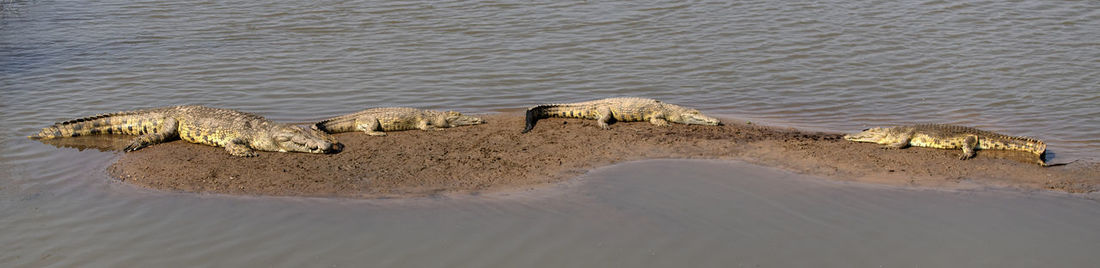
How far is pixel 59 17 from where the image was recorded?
15789 millimetres

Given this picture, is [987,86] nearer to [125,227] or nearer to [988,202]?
[988,202]

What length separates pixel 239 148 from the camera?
756 centimetres

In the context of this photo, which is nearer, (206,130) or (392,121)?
(206,130)

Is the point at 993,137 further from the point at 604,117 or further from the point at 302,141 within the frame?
the point at 302,141

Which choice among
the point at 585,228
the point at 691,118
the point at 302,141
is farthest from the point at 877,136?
the point at 302,141

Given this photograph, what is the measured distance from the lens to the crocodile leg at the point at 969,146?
7.50 meters

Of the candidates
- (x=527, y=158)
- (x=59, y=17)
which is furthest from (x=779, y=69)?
(x=59, y=17)

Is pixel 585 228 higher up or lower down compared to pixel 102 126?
lower down

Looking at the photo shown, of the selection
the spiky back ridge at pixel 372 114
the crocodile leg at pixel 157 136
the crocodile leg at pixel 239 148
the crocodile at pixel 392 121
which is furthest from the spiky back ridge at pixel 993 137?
the crocodile leg at pixel 157 136

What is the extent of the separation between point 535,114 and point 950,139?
4101 millimetres

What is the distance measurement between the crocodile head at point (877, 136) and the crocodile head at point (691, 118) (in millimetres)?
1401

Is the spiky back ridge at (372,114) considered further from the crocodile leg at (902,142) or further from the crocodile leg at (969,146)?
the crocodile leg at (969,146)

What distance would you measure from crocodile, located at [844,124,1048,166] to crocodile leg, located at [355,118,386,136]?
4692 mm

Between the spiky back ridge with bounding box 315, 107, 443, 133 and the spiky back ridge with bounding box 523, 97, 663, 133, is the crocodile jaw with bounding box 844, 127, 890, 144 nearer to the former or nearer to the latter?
the spiky back ridge with bounding box 523, 97, 663, 133
